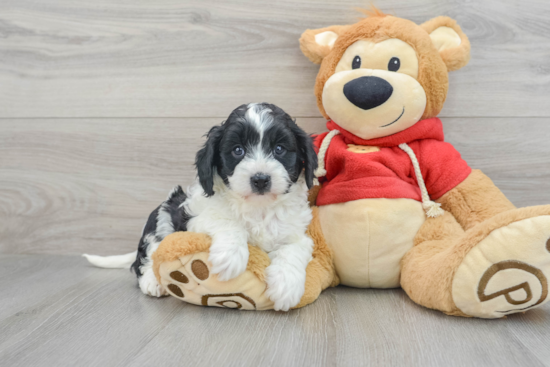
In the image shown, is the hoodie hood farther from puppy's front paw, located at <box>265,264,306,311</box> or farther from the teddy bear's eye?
puppy's front paw, located at <box>265,264,306,311</box>

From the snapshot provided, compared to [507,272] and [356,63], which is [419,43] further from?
[507,272]

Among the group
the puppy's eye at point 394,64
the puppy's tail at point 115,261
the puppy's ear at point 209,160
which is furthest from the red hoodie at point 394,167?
the puppy's tail at point 115,261

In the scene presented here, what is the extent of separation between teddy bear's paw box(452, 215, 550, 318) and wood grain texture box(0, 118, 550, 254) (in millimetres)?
978

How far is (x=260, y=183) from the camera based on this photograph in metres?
1.27

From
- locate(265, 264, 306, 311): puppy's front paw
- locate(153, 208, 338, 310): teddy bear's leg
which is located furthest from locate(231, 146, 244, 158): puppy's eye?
locate(265, 264, 306, 311): puppy's front paw

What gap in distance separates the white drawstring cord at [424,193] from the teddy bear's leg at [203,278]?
0.54 m

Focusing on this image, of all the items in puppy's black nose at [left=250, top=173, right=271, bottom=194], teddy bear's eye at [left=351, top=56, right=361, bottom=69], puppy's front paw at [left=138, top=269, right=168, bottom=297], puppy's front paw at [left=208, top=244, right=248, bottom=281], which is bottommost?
puppy's front paw at [left=138, top=269, right=168, bottom=297]

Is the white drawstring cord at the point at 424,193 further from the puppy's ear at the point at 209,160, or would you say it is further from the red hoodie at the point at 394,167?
the puppy's ear at the point at 209,160

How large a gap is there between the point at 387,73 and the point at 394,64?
0.20 feet

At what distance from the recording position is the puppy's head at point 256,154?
1.28 metres

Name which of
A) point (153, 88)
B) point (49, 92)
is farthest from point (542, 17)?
point (49, 92)

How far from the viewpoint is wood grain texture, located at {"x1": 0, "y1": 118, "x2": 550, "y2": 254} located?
200 centimetres

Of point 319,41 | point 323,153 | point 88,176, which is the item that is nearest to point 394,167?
point 323,153

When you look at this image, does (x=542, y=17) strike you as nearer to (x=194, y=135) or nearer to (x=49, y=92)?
(x=194, y=135)
